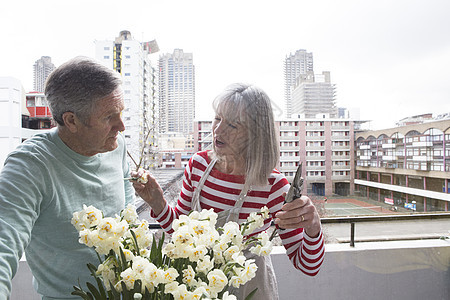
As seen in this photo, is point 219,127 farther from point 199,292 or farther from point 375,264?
point 375,264

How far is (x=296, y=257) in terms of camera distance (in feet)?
3.09

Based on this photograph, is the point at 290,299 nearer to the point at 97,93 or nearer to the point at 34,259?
the point at 34,259

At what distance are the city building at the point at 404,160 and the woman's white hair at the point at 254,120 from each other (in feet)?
4.36

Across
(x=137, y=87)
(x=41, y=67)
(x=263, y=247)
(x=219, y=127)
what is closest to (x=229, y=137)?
(x=219, y=127)

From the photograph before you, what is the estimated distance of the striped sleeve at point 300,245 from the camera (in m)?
0.88

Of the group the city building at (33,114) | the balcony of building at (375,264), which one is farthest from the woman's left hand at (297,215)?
the city building at (33,114)

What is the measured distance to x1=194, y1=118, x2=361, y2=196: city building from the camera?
147cm

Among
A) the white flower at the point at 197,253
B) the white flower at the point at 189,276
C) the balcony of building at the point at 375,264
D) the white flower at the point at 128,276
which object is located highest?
the white flower at the point at 197,253

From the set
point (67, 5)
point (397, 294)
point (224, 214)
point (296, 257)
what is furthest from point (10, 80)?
point (397, 294)

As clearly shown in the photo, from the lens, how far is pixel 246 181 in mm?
933

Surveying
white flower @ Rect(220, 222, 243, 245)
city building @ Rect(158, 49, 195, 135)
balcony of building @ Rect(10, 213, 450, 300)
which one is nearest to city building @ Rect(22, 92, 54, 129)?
city building @ Rect(158, 49, 195, 135)

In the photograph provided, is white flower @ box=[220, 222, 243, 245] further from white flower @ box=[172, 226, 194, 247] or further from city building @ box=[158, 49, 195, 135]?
city building @ box=[158, 49, 195, 135]

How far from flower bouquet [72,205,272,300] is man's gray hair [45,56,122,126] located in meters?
0.36

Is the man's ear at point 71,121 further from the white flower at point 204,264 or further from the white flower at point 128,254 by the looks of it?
the white flower at point 204,264
